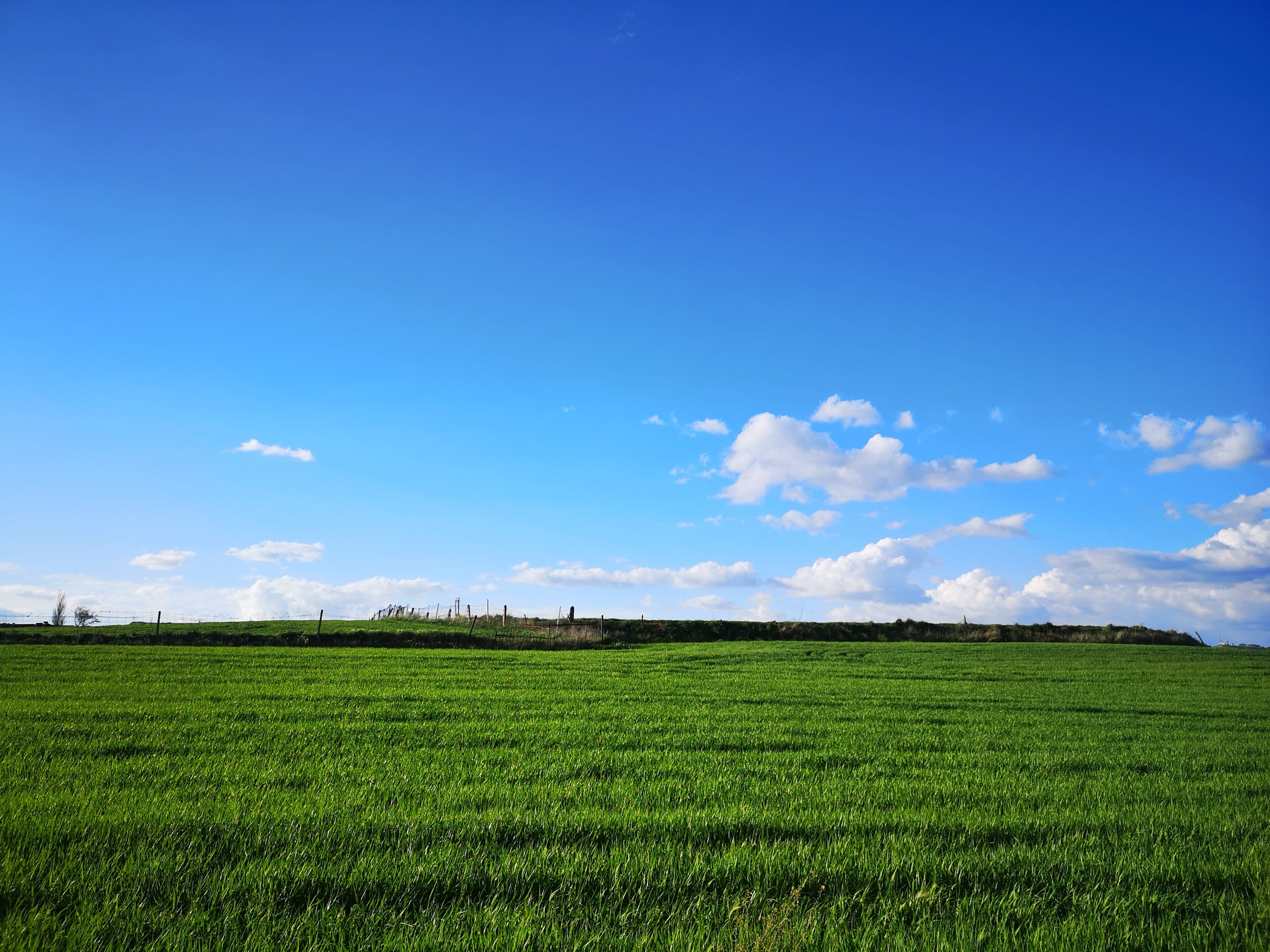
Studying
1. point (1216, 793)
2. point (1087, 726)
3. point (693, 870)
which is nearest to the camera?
point (693, 870)

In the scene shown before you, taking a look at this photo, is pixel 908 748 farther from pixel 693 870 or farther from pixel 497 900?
pixel 497 900

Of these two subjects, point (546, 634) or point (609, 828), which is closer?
point (609, 828)

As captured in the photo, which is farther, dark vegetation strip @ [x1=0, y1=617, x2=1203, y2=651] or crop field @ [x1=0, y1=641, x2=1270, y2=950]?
dark vegetation strip @ [x1=0, y1=617, x2=1203, y2=651]

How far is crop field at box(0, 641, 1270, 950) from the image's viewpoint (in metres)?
4.45

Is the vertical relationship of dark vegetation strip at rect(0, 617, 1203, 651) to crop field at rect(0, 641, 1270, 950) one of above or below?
below

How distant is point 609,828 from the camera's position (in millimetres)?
6383

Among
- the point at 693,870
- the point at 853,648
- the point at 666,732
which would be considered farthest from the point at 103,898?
the point at 853,648

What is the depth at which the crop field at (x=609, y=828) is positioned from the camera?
4.45 metres

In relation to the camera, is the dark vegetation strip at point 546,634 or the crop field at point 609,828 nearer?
the crop field at point 609,828

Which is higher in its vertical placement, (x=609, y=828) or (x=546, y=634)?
(x=609, y=828)

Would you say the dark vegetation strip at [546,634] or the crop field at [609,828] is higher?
the crop field at [609,828]

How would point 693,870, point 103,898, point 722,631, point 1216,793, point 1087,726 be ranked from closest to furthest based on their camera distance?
point 103,898, point 693,870, point 1216,793, point 1087,726, point 722,631

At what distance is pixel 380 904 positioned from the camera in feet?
15.2

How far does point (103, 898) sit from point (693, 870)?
13.6 ft
